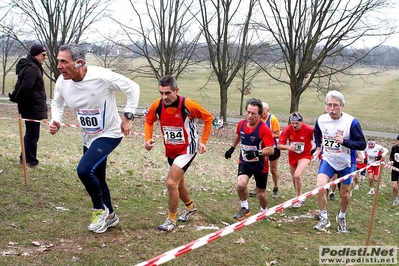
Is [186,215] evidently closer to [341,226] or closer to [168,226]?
[168,226]

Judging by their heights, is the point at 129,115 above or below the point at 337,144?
above

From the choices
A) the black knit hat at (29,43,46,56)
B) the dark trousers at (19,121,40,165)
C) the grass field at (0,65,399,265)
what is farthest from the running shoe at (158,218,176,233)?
the black knit hat at (29,43,46,56)

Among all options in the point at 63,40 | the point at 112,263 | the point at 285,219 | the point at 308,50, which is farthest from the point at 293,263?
the point at 63,40

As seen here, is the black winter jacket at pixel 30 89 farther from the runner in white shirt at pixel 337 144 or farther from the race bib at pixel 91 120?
the runner in white shirt at pixel 337 144

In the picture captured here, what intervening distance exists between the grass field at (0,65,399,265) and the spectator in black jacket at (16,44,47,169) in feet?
1.86

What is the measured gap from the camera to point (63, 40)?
24859mm

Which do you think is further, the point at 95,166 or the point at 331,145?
the point at 331,145

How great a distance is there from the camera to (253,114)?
259 inches

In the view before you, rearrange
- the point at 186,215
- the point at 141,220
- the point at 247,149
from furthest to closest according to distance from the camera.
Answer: the point at 247,149, the point at 186,215, the point at 141,220

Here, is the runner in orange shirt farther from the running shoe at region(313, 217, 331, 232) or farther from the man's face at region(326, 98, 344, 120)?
the running shoe at region(313, 217, 331, 232)

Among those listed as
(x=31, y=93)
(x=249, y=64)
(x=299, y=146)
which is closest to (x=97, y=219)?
(x=31, y=93)

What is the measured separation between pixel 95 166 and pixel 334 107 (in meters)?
3.78

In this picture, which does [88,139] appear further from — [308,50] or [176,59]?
[176,59]

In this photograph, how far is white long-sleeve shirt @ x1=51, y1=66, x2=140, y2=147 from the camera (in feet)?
16.6
